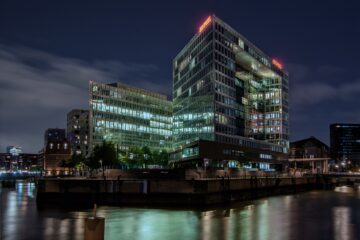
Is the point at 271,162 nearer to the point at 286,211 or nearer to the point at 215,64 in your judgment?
the point at 215,64

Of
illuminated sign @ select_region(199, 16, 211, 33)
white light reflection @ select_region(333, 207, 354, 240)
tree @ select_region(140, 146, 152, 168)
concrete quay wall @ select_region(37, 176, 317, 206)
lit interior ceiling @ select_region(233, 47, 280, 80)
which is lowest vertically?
white light reflection @ select_region(333, 207, 354, 240)

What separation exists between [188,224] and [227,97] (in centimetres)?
10464

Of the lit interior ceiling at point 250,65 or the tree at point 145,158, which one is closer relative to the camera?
the lit interior ceiling at point 250,65

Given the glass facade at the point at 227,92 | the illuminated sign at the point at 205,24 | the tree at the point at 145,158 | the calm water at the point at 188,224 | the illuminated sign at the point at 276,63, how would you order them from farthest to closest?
1. the illuminated sign at the point at 276,63
2. the tree at the point at 145,158
3. the illuminated sign at the point at 205,24
4. the glass facade at the point at 227,92
5. the calm water at the point at 188,224

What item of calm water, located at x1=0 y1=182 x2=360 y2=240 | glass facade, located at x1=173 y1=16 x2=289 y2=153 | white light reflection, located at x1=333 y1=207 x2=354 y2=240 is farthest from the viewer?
glass facade, located at x1=173 y1=16 x2=289 y2=153

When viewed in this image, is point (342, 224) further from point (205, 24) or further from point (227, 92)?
point (205, 24)

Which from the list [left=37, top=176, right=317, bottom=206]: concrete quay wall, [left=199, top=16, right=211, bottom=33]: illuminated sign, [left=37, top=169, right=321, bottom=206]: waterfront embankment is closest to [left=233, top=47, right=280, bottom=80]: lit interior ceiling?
[left=199, top=16, right=211, bottom=33]: illuminated sign

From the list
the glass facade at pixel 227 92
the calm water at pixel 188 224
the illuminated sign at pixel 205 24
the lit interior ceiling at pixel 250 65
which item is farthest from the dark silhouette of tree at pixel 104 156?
the calm water at pixel 188 224

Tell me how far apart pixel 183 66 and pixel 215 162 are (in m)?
50.8

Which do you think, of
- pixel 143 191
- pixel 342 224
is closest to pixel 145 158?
pixel 143 191

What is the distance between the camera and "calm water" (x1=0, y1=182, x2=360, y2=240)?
37156mm

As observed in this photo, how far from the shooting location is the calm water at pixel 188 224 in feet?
122

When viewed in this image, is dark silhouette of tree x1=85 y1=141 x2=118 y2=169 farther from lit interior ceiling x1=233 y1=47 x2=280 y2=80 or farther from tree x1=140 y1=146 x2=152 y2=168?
lit interior ceiling x1=233 y1=47 x2=280 y2=80

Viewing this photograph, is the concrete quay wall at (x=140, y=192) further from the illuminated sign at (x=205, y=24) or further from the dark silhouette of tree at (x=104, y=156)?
the illuminated sign at (x=205, y=24)
